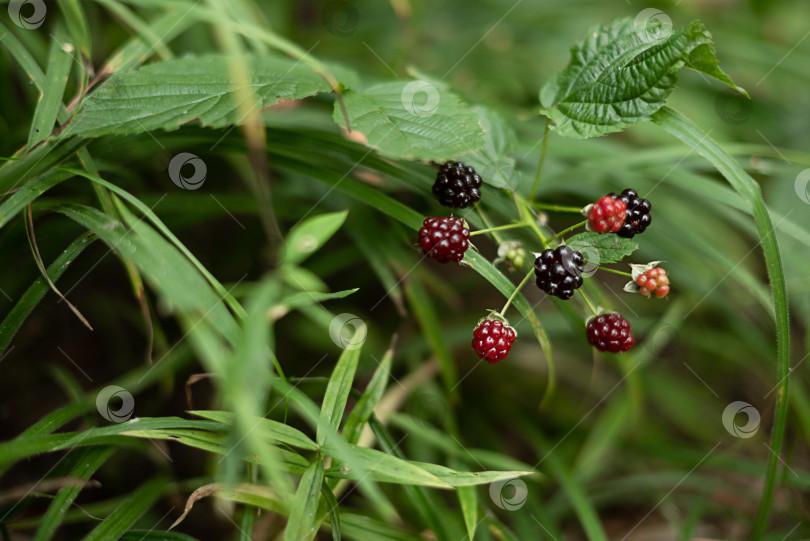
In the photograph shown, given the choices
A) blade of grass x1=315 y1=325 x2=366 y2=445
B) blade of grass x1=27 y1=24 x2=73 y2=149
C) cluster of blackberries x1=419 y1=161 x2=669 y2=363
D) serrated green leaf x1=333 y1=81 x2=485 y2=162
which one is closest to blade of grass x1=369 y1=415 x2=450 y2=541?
blade of grass x1=315 y1=325 x2=366 y2=445

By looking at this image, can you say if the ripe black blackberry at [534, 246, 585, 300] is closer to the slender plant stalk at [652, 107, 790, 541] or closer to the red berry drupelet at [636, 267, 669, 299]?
the red berry drupelet at [636, 267, 669, 299]

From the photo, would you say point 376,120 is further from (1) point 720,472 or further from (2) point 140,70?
(1) point 720,472

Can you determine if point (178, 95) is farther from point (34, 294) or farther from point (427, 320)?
point (427, 320)

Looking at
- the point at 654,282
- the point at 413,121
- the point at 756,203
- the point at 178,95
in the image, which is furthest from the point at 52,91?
the point at 756,203

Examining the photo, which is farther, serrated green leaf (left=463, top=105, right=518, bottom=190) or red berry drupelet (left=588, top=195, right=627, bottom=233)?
serrated green leaf (left=463, top=105, right=518, bottom=190)

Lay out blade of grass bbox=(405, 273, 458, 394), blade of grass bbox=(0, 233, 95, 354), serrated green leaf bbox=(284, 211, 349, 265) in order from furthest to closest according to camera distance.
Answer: blade of grass bbox=(405, 273, 458, 394), blade of grass bbox=(0, 233, 95, 354), serrated green leaf bbox=(284, 211, 349, 265)

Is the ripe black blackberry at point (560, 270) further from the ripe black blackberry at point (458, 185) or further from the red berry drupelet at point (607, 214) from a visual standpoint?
the ripe black blackberry at point (458, 185)

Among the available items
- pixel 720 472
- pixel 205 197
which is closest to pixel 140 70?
pixel 205 197
